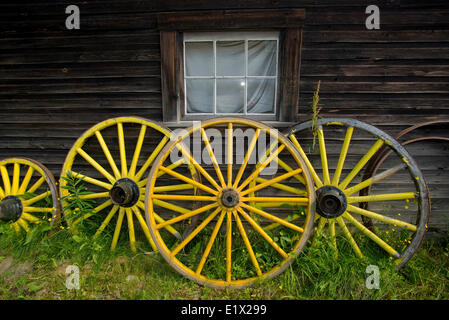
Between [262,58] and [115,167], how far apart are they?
6.13 ft

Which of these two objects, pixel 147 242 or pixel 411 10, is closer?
pixel 411 10

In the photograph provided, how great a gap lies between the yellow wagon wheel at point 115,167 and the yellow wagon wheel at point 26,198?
0.20m

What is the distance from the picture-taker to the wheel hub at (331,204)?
2109mm

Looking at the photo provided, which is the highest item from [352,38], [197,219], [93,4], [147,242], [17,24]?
[93,4]

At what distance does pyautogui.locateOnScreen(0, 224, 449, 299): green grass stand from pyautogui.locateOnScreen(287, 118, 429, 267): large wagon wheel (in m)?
0.17

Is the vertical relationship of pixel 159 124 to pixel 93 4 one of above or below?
below

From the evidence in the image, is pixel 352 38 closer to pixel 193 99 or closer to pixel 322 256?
pixel 193 99

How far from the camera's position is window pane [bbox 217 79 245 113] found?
2598 millimetres

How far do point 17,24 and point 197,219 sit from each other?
276 centimetres

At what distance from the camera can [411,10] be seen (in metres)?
2.29

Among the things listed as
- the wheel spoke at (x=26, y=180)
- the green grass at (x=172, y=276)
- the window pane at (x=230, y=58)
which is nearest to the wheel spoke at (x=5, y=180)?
the wheel spoke at (x=26, y=180)

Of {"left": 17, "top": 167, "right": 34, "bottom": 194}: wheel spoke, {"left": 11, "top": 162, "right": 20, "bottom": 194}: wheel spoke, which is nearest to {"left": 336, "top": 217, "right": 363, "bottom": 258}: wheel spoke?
{"left": 17, "top": 167, "right": 34, "bottom": 194}: wheel spoke

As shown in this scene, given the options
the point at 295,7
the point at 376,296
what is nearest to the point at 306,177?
the point at 376,296

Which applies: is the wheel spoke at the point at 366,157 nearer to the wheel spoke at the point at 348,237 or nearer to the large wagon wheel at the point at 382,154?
the large wagon wheel at the point at 382,154
